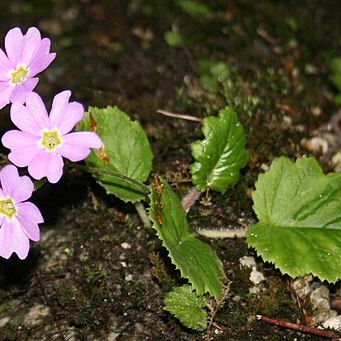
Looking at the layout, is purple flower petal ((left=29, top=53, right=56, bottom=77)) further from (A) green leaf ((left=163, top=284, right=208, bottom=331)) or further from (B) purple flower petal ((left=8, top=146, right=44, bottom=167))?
(A) green leaf ((left=163, top=284, right=208, bottom=331))

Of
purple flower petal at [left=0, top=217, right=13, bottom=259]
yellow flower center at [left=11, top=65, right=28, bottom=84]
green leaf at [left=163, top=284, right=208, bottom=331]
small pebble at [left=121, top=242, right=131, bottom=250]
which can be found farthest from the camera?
small pebble at [left=121, top=242, right=131, bottom=250]

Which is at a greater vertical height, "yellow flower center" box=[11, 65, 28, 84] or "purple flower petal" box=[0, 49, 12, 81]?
"yellow flower center" box=[11, 65, 28, 84]

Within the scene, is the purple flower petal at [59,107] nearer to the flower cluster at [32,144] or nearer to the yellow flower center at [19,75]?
the flower cluster at [32,144]

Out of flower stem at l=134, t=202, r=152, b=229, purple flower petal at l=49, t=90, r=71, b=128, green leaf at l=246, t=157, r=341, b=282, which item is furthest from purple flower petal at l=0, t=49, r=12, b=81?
green leaf at l=246, t=157, r=341, b=282

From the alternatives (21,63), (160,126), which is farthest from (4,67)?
(160,126)

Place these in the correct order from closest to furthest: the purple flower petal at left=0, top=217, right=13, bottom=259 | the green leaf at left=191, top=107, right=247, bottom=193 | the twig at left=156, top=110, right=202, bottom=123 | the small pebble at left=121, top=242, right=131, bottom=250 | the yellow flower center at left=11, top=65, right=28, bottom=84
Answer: the purple flower petal at left=0, top=217, right=13, bottom=259, the yellow flower center at left=11, top=65, right=28, bottom=84, the green leaf at left=191, top=107, right=247, bottom=193, the small pebble at left=121, top=242, right=131, bottom=250, the twig at left=156, top=110, right=202, bottom=123

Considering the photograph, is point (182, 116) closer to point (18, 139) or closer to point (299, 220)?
point (299, 220)
